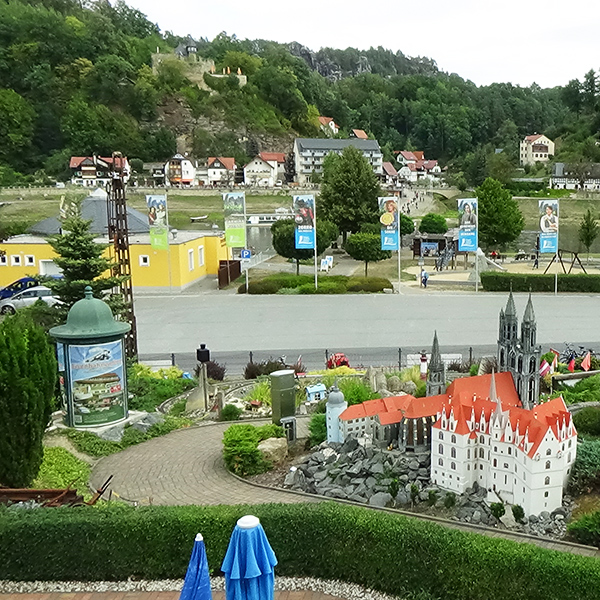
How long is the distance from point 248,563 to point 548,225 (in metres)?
33.9

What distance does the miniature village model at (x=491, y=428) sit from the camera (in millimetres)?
11469

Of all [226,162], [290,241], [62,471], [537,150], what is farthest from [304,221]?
[537,150]

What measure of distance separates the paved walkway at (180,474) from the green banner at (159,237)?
2139cm

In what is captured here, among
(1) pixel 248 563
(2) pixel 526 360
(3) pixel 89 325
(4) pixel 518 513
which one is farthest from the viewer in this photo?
(3) pixel 89 325

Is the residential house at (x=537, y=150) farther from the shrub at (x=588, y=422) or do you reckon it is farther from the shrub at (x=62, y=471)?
the shrub at (x=62, y=471)

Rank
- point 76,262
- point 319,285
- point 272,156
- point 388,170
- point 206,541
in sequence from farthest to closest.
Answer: point 388,170 → point 272,156 → point 319,285 → point 76,262 → point 206,541

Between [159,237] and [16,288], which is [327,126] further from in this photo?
[16,288]

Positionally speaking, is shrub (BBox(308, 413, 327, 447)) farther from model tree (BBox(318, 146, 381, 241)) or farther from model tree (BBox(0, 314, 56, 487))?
model tree (BBox(318, 146, 381, 241))

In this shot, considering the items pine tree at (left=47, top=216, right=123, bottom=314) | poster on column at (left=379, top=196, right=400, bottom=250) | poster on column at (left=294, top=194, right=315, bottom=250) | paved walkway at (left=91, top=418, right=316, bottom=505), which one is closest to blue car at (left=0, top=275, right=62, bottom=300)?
poster on column at (left=294, top=194, right=315, bottom=250)

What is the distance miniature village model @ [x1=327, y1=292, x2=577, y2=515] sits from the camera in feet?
37.6

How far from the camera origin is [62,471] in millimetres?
14266

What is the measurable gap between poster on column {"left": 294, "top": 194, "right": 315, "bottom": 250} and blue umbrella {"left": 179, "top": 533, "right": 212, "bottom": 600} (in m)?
32.9

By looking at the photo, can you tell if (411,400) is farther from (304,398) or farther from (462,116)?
(462,116)

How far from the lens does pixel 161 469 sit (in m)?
14.8
